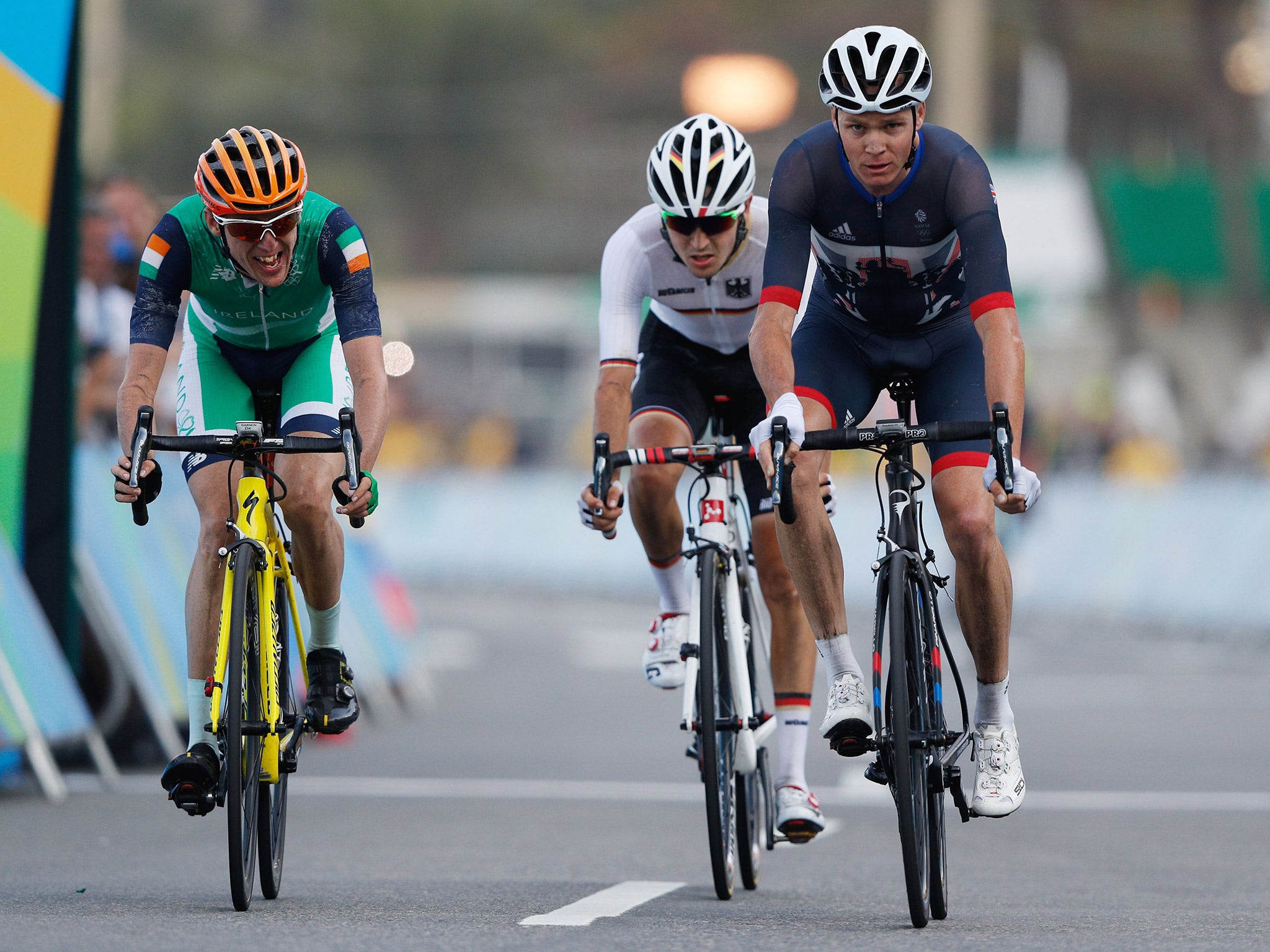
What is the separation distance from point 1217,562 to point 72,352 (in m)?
12.9

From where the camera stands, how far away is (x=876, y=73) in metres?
7.05

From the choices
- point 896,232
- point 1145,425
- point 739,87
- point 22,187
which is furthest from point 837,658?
point 739,87

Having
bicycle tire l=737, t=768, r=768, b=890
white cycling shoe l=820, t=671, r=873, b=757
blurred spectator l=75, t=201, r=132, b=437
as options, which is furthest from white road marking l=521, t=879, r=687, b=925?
blurred spectator l=75, t=201, r=132, b=437

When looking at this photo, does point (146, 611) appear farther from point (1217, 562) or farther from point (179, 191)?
point (179, 191)

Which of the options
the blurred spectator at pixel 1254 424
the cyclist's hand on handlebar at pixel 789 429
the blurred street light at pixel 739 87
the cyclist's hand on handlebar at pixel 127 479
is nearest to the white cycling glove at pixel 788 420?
the cyclist's hand on handlebar at pixel 789 429

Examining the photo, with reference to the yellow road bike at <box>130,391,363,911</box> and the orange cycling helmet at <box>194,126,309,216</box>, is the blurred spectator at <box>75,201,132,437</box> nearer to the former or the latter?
the yellow road bike at <box>130,391,363,911</box>

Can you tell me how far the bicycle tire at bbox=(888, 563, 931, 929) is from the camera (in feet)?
21.7

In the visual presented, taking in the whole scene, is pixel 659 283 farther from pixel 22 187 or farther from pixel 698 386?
pixel 22 187

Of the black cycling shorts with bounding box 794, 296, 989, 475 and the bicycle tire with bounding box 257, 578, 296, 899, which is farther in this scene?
the black cycling shorts with bounding box 794, 296, 989, 475

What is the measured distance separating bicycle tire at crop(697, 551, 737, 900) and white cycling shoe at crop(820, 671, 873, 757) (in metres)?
0.44

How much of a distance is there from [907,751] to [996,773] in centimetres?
68

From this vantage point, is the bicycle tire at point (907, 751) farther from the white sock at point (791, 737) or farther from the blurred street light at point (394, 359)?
the blurred street light at point (394, 359)

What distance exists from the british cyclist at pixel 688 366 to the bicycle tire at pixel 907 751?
2.56ft

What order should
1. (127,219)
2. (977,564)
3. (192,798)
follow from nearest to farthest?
(192,798) < (977,564) < (127,219)
